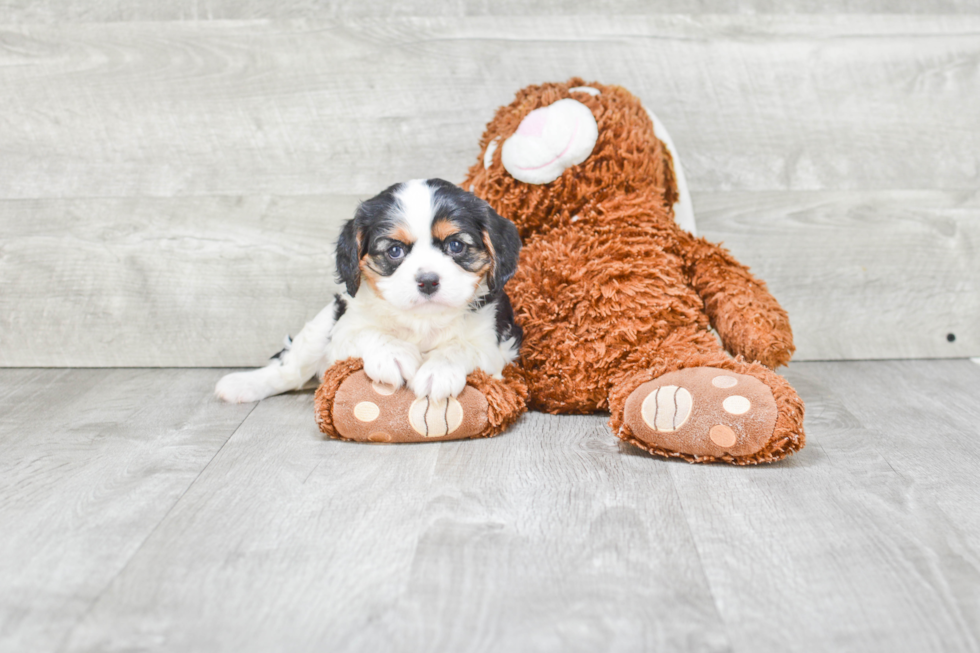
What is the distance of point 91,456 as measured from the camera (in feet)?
5.86

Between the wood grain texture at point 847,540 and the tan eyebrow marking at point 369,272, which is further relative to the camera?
the tan eyebrow marking at point 369,272

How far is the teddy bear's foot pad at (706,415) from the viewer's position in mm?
1627

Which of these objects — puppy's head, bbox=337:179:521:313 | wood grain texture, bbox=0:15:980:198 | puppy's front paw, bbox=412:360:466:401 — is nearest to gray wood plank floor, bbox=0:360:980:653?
puppy's front paw, bbox=412:360:466:401

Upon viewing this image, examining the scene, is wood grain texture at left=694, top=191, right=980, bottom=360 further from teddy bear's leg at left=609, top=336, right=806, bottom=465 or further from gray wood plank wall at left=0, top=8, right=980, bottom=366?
teddy bear's leg at left=609, top=336, right=806, bottom=465

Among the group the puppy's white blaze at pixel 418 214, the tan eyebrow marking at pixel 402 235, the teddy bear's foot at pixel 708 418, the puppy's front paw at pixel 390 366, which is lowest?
the teddy bear's foot at pixel 708 418

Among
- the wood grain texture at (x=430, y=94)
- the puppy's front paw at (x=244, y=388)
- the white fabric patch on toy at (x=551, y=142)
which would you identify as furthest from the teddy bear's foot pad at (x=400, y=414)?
the wood grain texture at (x=430, y=94)

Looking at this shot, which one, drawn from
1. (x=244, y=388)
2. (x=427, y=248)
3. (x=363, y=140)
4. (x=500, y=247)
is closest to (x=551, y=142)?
(x=500, y=247)

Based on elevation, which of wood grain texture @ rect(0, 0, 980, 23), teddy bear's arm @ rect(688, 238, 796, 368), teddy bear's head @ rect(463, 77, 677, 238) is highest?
wood grain texture @ rect(0, 0, 980, 23)

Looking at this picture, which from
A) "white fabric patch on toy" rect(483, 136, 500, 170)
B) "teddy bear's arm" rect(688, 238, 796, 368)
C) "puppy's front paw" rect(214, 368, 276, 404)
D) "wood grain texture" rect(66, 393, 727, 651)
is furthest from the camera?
"puppy's front paw" rect(214, 368, 276, 404)

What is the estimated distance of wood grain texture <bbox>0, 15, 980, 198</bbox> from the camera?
245 cm

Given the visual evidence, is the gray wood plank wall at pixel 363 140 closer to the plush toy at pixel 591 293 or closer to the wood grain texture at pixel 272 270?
the wood grain texture at pixel 272 270

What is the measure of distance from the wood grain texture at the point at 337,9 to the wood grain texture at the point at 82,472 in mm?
1092

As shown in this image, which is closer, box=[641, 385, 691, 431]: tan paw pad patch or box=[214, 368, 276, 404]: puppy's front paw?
box=[641, 385, 691, 431]: tan paw pad patch

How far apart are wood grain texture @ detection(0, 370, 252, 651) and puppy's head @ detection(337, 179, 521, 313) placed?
55 centimetres
